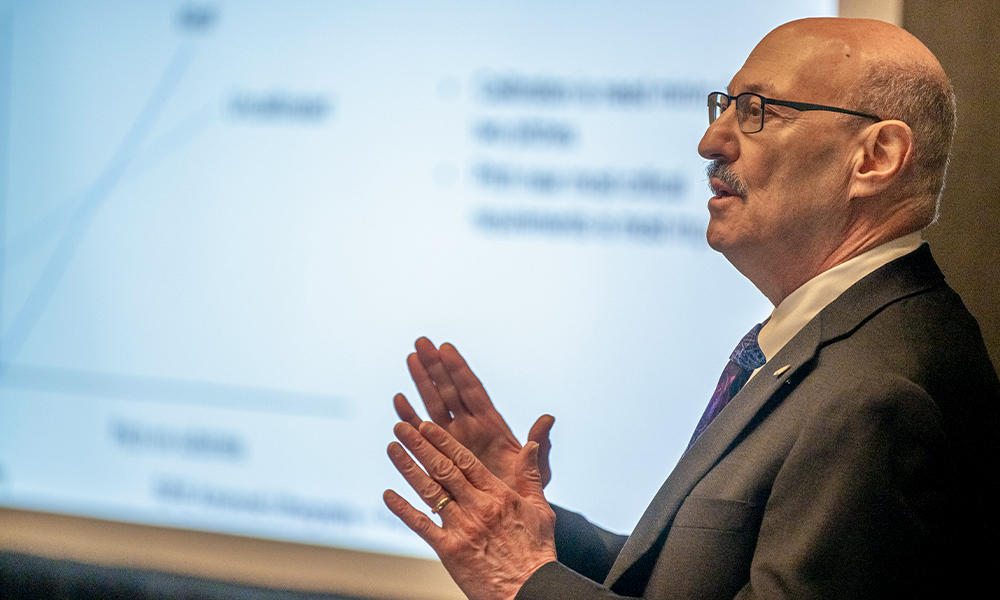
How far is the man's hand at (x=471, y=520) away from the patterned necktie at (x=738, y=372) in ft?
0.97

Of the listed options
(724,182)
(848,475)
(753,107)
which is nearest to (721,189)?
(724,182)

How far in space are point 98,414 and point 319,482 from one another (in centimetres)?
68

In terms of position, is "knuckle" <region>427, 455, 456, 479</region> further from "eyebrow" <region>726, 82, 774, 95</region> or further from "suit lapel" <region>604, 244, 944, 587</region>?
"eyebrow" <region>726, 82, 774, 95</region>

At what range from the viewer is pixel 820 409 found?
1016 mm

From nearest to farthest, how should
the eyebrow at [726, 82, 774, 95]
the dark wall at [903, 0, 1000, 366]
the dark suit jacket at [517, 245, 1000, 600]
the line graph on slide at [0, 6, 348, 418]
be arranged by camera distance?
the dark suit jacket at [517, 245, 1000, 600]
the eyebrow at [726, 82, 774, 95]
the dark wall at [903, 0, 1000, 366]
the line graph on slide at [0, 6, 348, 418]

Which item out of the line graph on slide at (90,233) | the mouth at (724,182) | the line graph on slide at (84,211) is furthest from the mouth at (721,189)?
the line graph on slide at (84,211)

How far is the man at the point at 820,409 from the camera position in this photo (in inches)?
37.6

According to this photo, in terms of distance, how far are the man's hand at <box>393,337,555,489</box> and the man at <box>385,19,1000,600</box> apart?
57 millimetres

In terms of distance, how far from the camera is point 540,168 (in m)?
1.92

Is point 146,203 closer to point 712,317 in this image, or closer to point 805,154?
point 712,317

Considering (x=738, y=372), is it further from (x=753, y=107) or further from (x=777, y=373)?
(x=753, y=107)

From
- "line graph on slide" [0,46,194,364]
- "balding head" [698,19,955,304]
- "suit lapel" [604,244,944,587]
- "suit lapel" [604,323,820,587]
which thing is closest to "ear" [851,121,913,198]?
"balding head" [698,19,955,304]

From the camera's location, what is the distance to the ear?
1156mm

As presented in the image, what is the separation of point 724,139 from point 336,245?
3.59ft
